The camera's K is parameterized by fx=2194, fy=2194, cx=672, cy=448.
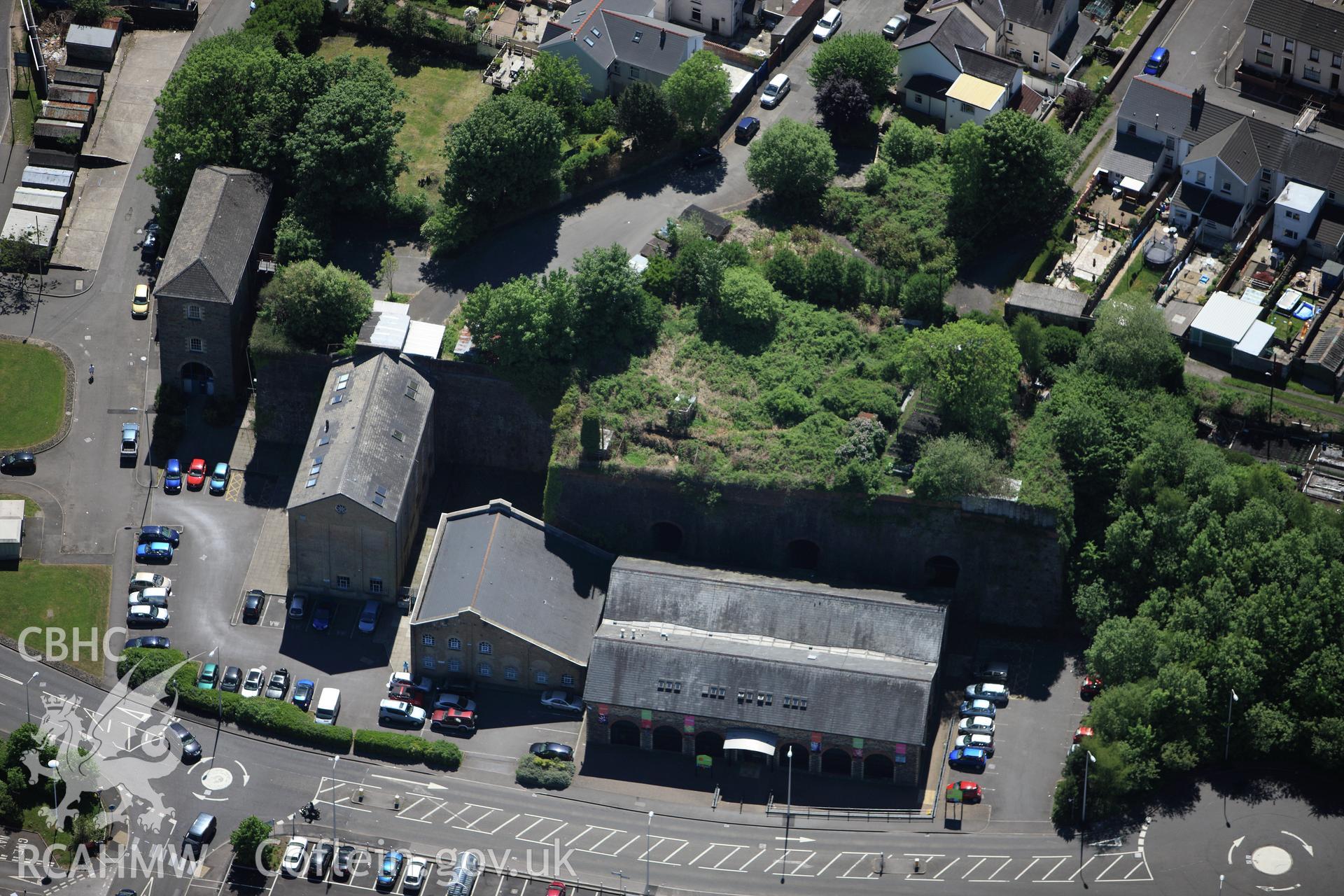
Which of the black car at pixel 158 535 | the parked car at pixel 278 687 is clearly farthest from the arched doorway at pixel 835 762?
the black car at pixel 158 535

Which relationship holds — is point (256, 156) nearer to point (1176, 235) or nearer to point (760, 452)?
point (760, 452)

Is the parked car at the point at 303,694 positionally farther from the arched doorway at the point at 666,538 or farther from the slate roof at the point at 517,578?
the arched doorway at the point at 666,538

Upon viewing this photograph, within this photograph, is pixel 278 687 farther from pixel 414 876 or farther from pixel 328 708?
pixel 414 876

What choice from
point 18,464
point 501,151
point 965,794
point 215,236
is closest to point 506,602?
point 965,794

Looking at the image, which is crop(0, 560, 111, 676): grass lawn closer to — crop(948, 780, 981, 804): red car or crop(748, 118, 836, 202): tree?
crop(748, 118, 836, 202): tree

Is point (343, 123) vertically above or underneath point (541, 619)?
above

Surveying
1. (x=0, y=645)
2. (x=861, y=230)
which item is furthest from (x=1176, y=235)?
(x=0, y=645)

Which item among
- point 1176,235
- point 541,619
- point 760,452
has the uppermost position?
point 1176,235

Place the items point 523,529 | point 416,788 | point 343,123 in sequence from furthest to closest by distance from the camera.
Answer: point 343,123 < point 523,529 < point 416,788

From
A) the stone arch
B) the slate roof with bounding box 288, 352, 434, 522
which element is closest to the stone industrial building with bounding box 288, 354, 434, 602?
the slate roof with bounding box 288, 352, 434, 522
